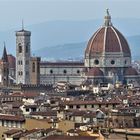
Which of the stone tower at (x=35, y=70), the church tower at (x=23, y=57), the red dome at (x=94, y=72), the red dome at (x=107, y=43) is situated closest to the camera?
the stone tower at (x=35, y=70)

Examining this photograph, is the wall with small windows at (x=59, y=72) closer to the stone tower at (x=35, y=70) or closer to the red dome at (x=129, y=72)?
the red dome at (x=129, y=72)

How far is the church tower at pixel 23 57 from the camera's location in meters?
134

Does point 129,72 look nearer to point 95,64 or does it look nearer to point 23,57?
point 95,64

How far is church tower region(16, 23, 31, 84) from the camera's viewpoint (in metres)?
134

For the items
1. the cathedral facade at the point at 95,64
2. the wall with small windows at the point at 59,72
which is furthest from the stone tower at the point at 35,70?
the wall with small windows at the point at 59,72

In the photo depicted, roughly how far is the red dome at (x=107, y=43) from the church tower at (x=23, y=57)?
29.7ft

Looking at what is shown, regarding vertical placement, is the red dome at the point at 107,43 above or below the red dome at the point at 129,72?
above

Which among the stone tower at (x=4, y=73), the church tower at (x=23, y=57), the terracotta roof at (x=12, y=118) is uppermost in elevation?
the church tower at (x=23, y=57)

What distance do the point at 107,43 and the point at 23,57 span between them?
39.1ft

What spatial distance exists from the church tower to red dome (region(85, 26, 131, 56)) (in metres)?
9.06

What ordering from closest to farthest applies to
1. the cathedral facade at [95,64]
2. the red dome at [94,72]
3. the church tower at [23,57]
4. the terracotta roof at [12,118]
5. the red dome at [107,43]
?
1. the terracotta roof at [12,118]
2. the church tower at [23,57]
3. the red dome at [94,72]
4. the cathedral facade at [95,64]
5. the red dome at [107,43]

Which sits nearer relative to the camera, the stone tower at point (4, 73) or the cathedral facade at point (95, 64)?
the stone tower at point (4, 73)

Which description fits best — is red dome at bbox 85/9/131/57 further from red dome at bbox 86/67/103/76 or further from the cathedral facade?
red dome at bbox 86/67/103/76

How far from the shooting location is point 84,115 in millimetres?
53938
